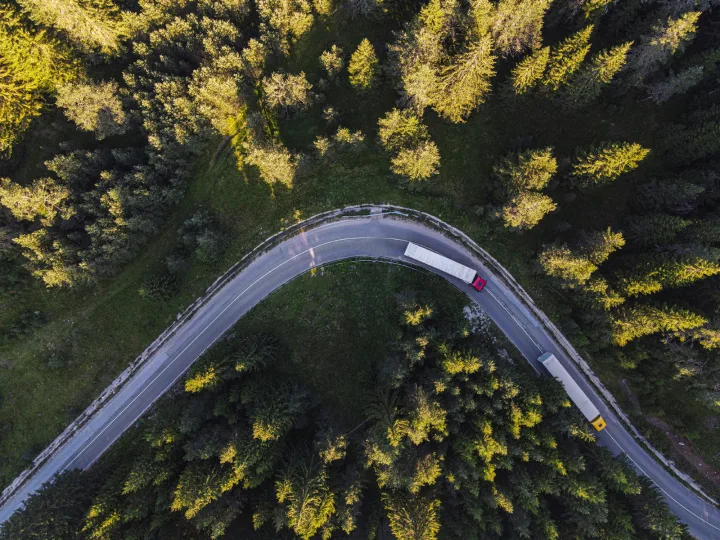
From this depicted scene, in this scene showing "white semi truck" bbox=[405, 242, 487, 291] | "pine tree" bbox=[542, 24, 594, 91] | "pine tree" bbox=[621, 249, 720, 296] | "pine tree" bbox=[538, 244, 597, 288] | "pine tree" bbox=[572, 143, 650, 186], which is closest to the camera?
"pine tree" bbox=[621, 249, 720, 296]

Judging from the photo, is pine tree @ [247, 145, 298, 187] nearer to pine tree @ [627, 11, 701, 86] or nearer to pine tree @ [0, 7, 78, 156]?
pine tree @ [0, 7, 78, 156]

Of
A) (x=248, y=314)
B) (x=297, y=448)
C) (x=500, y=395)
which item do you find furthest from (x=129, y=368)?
(x=500, y=395)

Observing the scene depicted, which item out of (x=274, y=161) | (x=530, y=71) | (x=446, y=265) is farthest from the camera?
(x=446, y=265)

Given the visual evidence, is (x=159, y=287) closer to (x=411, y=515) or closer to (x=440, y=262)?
(x=440, y=262)

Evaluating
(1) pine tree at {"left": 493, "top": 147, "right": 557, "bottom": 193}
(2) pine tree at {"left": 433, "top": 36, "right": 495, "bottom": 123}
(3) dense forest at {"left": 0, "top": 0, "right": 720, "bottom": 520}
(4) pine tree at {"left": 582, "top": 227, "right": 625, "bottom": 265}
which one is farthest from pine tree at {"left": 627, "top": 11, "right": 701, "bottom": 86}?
(4) pine tree at {"left": 582, "top": 227, "right": 625, "bottom": 265}

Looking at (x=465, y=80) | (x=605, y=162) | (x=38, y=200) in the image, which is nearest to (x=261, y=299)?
(x=38, y=200)

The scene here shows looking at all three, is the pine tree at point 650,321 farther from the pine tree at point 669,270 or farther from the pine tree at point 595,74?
the pine tree at point 595,74

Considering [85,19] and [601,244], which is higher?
[85,19]
